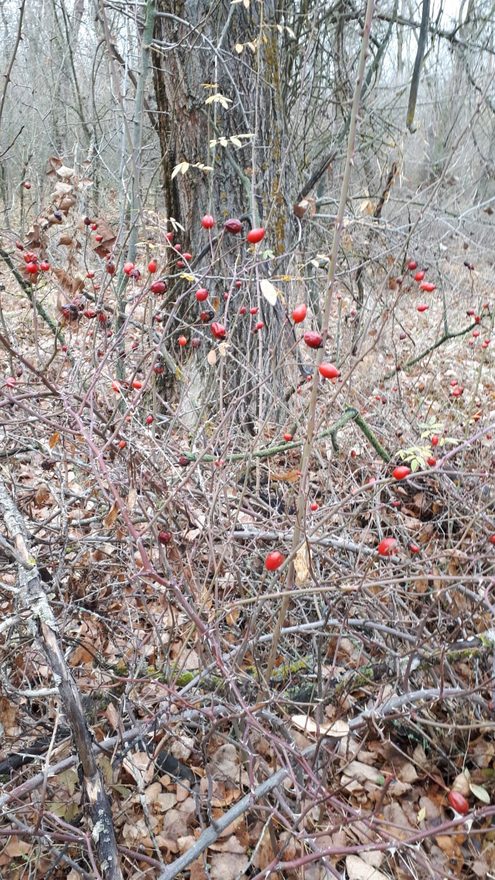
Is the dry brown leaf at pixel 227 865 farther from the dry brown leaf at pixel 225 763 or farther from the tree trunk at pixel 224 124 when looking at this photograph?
the tree trunk at pixel 224 124

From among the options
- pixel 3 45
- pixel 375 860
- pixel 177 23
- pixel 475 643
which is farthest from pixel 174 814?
pixel 3 45

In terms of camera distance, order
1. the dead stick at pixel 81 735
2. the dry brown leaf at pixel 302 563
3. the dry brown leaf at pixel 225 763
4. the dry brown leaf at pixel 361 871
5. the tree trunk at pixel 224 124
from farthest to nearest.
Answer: the tree trunk at pixel 224 124, the dry brown leaf at pixel 225 763, the dry brown leaf at pixel 361 871, the dry brown leaf at pixel 302 563, the dead stick at pixel 81 735

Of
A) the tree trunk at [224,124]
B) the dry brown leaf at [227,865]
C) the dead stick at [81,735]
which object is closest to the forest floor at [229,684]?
the dry brown leaf at [227,865]

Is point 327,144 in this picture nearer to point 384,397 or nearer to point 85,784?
point 384,397

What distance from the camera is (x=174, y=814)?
5.10 feet

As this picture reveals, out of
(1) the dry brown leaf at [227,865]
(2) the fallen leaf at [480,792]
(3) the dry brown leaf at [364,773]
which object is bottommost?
(3) the dry brown leaf at [364,773]

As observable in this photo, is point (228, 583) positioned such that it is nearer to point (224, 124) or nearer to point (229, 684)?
point (229, 684)

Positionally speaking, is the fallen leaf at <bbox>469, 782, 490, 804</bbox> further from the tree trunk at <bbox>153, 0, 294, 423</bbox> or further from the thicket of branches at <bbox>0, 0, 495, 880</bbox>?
the tree trunk at <bbox>153, 0, 294, 423</bbox>

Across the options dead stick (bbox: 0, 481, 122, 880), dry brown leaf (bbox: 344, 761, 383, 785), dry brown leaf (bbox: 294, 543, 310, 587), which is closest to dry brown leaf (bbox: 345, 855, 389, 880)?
dry brown leaf (bbox: 344, 761, 383, 785)

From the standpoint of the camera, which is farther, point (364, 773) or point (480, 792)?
point (364, 773)

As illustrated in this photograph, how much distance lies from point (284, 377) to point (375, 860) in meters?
2.00

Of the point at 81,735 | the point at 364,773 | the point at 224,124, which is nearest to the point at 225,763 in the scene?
the point at 364,773

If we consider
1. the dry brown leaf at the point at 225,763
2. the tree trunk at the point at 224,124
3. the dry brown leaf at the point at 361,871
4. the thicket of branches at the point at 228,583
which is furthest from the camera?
the tree trunk at the point at 224,124

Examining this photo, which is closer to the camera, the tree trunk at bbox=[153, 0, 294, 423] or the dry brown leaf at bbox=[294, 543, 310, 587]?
the dry brown leaf at bbox=[294, 543, 310, 587]
